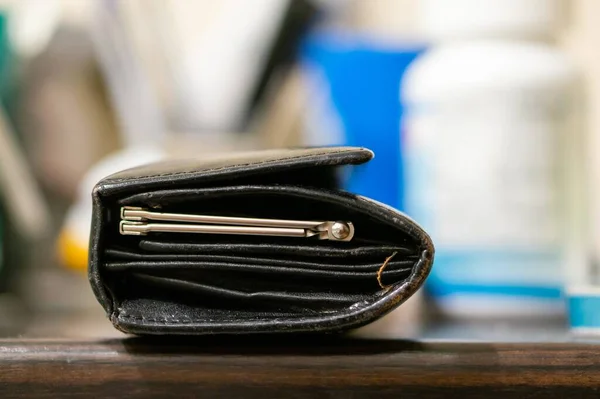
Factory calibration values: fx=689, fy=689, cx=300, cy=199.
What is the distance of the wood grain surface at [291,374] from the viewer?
248mm

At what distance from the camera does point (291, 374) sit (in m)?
0.25

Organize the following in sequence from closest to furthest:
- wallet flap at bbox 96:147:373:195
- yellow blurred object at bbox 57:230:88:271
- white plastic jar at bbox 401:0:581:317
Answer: wallet flap at bbox 96:147:373:195
white plastic jar at bbox 401:0:581:317
yellow blurred object at bbox 57:230:88:271

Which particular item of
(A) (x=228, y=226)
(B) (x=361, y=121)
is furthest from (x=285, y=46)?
(A) (x=228, y=226)

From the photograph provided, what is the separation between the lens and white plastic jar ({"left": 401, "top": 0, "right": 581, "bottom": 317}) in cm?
39

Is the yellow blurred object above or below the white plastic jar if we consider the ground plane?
below

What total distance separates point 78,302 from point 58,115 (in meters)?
0.21

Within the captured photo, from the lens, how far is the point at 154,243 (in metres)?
0.26

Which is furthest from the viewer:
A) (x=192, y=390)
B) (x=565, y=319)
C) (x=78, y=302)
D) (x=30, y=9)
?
(x=30, y=9)

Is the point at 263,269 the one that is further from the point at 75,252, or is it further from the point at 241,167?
the point at 75,252

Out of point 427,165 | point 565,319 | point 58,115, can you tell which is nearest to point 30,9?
point 58,115

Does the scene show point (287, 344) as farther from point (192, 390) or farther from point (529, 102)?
point (529, 102)

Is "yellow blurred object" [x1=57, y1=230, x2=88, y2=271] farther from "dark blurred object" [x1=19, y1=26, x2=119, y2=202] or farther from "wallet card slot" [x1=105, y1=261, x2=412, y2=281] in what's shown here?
"wallet card slot" [x1=105, y1=261, x2=412, y2=281]

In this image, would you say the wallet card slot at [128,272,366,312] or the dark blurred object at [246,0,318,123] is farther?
the dark blurred object at [246,0,318,123]

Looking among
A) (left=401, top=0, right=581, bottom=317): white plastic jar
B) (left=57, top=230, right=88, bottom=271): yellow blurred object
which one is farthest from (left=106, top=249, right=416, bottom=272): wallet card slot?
(left=57, top=230, right=88, bottom=271): yellow blurred object
